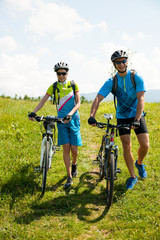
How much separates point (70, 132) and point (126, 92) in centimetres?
174

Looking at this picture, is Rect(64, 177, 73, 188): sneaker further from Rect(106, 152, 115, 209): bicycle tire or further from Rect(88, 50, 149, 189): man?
Rect(88, 50, 149, 189): man

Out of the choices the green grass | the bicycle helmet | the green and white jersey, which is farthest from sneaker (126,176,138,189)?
the bicycle helmet

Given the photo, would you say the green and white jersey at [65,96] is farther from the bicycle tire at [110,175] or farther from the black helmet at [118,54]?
the bicycle tire at [110,175]

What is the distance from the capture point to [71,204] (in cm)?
472

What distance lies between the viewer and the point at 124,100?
5031mm

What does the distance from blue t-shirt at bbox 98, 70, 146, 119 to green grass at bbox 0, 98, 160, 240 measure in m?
1.84

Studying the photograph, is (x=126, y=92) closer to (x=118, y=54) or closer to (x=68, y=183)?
(x=118, y=54)

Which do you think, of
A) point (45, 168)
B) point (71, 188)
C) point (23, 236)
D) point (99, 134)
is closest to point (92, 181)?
point (71, 188)

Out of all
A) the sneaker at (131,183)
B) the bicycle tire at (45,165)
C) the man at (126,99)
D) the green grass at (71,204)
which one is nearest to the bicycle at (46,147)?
the bicycle tire at (45,165)

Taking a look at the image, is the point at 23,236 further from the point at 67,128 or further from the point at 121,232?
the point at 67,128

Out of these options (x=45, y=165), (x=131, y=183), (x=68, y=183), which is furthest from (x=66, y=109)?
(x=131, y=183)

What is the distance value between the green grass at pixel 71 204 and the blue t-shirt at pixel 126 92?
6.03 ft

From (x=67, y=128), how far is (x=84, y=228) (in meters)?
2.40

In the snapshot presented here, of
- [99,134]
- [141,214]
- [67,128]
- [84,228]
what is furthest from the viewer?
[99,134]
